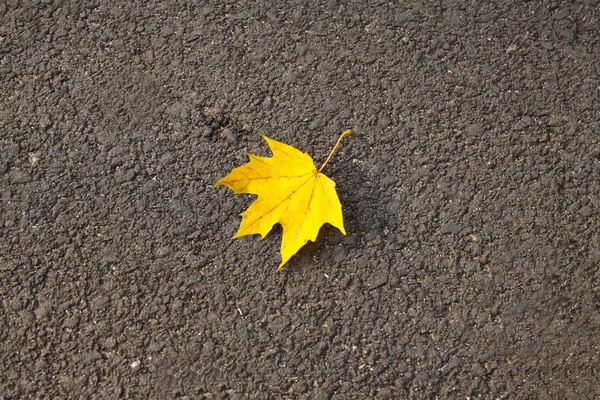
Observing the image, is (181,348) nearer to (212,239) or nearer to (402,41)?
(212,239)

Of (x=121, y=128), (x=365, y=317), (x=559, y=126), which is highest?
(x=559, y=126)

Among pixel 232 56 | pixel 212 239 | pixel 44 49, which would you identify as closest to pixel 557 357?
pixel 212 239

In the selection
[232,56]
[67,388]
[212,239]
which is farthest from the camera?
[232,56]

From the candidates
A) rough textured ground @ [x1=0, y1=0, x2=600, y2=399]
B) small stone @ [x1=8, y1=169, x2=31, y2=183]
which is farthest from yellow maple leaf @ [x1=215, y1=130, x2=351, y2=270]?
small stone @ [x1=8, y1=169, x2=31, y2=183]

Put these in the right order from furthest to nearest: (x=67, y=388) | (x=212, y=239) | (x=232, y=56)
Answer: (x=232, y=56) → (x=212, y=239) → (x=67, y=388)

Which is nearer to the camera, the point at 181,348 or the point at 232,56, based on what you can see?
the point at 181,348

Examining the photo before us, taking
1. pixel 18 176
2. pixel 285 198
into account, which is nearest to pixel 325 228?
pixel 285 198

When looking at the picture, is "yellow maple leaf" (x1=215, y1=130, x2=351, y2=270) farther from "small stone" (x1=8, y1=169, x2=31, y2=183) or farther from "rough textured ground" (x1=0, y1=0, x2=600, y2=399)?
"small stone" (x1=8, y1=169, x2=31, y2=183)
